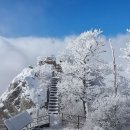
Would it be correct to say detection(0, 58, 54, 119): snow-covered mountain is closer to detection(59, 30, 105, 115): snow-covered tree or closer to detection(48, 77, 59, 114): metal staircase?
detection(48, 77, 59, 114): metal staircase

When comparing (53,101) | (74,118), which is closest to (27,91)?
(53,101)

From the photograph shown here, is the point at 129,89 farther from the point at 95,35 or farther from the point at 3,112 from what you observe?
the point at 3,112

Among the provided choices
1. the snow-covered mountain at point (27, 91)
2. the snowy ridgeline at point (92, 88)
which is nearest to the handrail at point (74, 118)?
the snowy ridgeline at point (92, 88)

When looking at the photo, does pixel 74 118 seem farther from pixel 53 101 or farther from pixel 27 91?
pixel 27 91

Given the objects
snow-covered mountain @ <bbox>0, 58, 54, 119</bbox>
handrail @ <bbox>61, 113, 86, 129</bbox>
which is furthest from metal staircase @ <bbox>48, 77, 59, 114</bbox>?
handrail @ <bbox>61, 113, 86, 129</bbox>

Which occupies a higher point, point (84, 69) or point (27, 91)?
point (84, 69)

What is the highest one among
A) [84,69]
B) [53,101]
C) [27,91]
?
[84,69]

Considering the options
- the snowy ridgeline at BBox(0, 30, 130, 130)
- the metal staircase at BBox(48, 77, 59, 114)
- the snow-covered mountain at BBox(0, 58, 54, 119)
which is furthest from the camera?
the snow-covered mountain at BBox(0, 58, 54, 119)

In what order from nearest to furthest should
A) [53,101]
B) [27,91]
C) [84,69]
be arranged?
[84,69] < [53,101] < [27,91]

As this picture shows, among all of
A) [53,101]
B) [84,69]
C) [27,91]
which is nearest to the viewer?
[84,69]

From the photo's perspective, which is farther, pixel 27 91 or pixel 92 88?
pixel 27 91

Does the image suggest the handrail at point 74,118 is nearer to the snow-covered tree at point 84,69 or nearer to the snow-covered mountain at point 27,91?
the snow-covered tree at point 84,69

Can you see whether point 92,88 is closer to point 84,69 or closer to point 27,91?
point 84,69

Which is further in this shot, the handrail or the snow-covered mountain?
the snow-covered mountain
